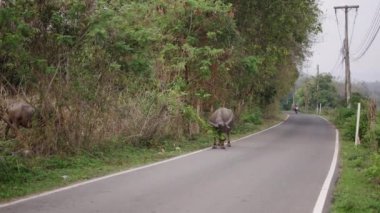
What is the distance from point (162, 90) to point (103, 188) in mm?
10288

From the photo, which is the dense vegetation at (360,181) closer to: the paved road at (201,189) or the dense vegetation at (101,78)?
the paved road at (201,189)

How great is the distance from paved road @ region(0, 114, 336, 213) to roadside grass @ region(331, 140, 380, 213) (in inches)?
17.9

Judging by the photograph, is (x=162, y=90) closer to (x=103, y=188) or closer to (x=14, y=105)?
(x=14, y=105)

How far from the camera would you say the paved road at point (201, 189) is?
28.6ft

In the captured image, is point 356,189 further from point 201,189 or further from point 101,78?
point 101,78

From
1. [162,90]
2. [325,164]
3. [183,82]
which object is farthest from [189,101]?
[325,164]

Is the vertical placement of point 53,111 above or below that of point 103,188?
above

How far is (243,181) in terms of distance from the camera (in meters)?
11.8

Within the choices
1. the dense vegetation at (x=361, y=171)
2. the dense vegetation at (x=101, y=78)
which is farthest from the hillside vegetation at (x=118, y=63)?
the dense vegetation at (x=361, y=171)

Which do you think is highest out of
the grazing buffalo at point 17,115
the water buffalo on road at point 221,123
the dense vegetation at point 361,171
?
the grazing buffalo at point 17,115

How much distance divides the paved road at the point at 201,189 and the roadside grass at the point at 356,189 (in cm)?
46

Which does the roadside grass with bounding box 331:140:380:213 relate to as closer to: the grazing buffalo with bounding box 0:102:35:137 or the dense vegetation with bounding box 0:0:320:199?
the dense vegetation with bounding box 0:0:320:199

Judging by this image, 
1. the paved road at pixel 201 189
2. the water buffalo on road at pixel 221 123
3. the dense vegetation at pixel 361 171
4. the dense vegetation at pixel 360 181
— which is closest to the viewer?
the paved road at pixel 201 189

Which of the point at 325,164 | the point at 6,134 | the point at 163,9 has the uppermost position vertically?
the point at 163,9
